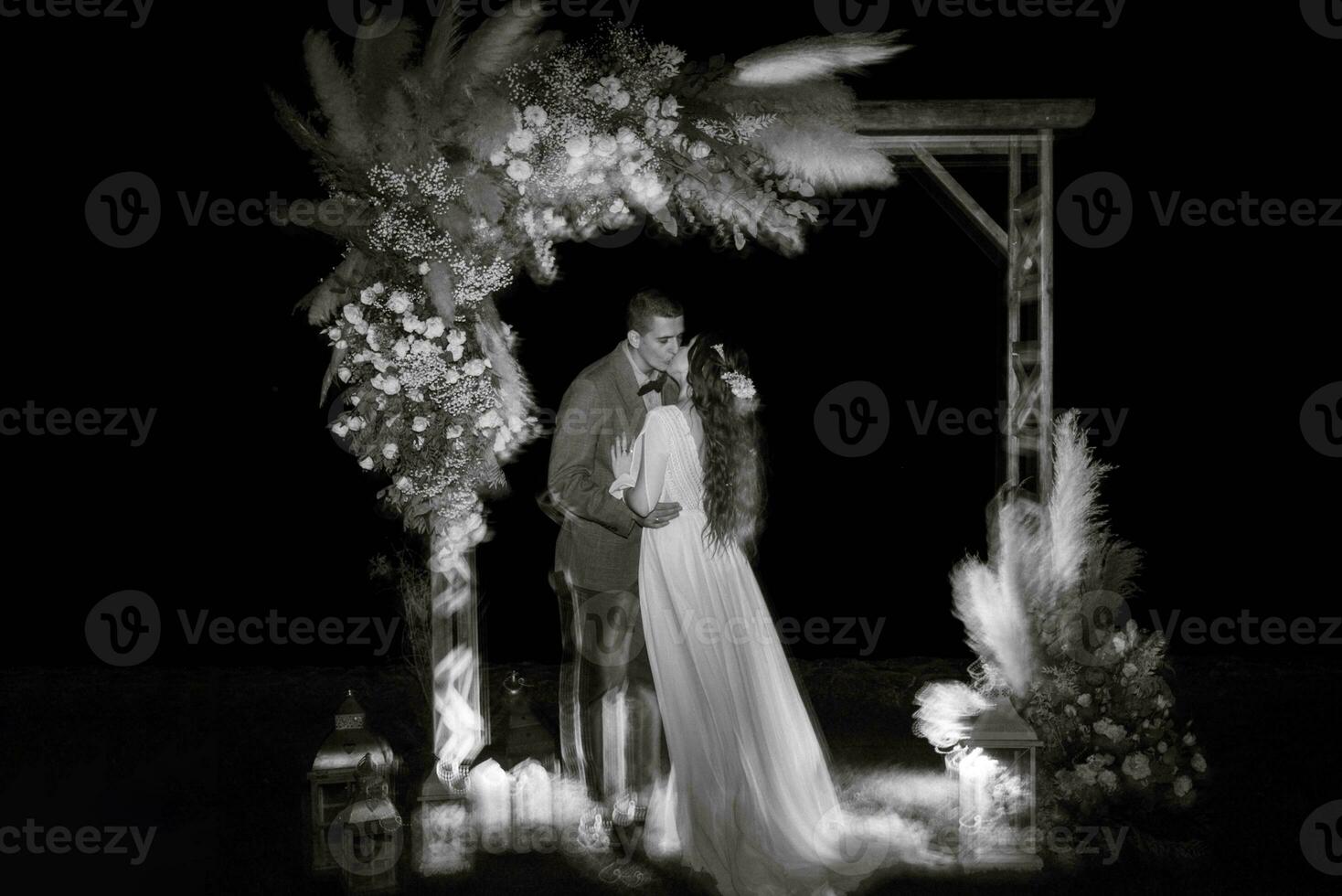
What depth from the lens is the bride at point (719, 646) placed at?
3758mm

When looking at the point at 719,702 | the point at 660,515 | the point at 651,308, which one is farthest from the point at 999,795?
the point at 651,308

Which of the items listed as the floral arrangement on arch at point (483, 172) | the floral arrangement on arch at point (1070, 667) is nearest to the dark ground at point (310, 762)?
the floral arrangement on arch at point (1070, 667)

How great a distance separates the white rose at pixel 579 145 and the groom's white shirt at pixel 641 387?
691mm

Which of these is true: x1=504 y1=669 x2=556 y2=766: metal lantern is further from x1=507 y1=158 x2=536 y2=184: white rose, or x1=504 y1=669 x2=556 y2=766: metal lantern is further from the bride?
x1=507 y1=158 x2=536 y2=184: white rose

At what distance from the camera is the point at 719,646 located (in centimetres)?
387

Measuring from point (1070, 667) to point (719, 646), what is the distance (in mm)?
1506

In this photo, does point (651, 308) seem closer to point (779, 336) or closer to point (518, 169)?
point (518, 169)

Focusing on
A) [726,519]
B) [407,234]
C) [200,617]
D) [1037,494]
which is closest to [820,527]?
[1037,494]

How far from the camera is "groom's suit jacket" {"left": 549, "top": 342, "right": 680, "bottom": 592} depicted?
387 centimetres

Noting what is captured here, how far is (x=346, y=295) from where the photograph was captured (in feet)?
13.8

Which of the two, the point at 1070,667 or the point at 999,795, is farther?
the point at 1070,667

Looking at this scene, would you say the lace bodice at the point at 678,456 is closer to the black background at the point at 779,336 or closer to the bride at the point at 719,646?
the bride at the point at 719,646

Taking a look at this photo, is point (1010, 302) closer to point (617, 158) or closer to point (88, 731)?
point (617, 158)

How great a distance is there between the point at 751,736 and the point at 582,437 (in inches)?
45.3
